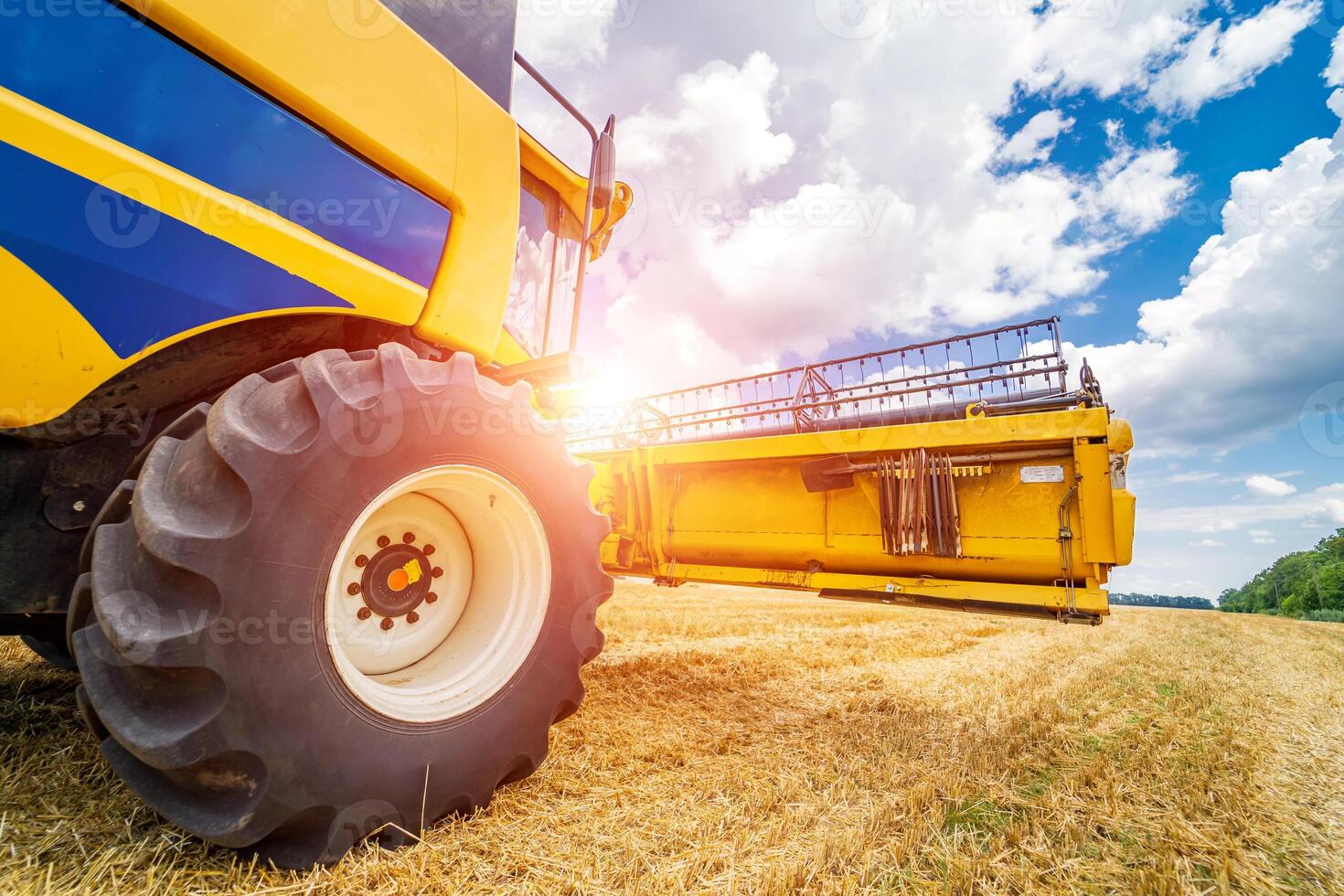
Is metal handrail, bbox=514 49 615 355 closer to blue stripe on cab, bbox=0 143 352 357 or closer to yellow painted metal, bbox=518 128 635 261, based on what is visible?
yellow painted metal, bbox=518 128 635 261

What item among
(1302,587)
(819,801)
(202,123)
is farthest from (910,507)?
(1302,587)

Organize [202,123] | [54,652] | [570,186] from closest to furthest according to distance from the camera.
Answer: [202,123]
[54,652]
[570,186]

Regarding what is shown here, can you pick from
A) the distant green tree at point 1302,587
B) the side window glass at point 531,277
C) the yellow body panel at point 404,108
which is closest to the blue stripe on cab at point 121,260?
the yellow body panel at point 404,108

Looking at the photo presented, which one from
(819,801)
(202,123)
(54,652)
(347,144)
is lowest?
(819,801)

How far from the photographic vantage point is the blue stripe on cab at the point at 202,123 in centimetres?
130

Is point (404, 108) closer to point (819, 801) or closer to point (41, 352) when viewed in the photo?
point (41, 352)

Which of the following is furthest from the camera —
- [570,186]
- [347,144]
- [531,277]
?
[570,186]

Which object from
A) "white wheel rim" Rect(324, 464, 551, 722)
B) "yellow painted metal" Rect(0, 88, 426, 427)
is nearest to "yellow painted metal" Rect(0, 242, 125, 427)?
"yellow painted metal" Rect(0, 88, 426, 427)

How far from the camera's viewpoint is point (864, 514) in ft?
11.4

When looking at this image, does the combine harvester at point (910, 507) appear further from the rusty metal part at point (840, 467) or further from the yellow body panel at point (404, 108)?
the yellow body panel at point (404, 108)

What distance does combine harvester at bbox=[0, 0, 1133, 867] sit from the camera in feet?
4.20

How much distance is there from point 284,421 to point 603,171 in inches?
73.2

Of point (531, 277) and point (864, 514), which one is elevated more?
point (531, 277)

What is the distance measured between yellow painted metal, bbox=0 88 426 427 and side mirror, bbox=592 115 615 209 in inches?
55.5
